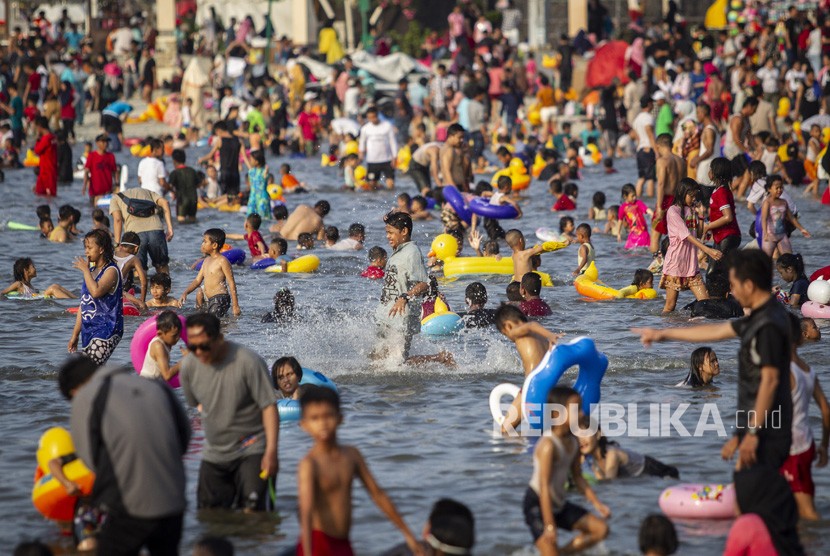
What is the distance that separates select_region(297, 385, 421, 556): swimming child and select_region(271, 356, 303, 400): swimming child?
11.7ft

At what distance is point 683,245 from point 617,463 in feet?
17.0

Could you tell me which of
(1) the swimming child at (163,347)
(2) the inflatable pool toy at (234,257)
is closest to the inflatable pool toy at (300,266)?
(2) the inflatable pool toy at (234,257)

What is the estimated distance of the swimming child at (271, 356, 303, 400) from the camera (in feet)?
31.2

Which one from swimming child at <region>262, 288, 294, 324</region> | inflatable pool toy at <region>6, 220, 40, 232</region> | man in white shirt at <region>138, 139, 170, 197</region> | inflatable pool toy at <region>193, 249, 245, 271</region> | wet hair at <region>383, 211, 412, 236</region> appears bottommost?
swimming child at <region>262, 288, 294, 324</region>

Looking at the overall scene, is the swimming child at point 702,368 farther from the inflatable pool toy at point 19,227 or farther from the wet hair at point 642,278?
the inflatable pool toy at point 19,227

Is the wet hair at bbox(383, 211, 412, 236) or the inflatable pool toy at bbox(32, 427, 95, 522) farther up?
the wet hair at bbox(383, 211, 412, 236)

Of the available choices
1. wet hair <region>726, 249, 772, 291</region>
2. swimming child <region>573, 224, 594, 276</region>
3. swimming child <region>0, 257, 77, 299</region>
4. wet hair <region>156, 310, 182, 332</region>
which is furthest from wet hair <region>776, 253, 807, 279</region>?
swimming child <region>0, 257, 77, 299</region>

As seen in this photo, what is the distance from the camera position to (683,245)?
43.3 ft

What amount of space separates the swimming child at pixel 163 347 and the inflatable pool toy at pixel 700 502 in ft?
9.95

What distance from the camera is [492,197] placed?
58.5 feet

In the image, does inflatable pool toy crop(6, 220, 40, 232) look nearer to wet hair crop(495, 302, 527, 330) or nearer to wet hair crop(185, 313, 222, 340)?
Result: wet hair crop(495, 302, 527, 330)

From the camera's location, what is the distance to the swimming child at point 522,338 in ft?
29.0

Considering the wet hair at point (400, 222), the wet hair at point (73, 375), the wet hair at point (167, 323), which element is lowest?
the wet hair at point (73, 375)

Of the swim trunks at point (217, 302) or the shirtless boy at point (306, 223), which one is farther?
the shirtless boy at point (306, 223)
